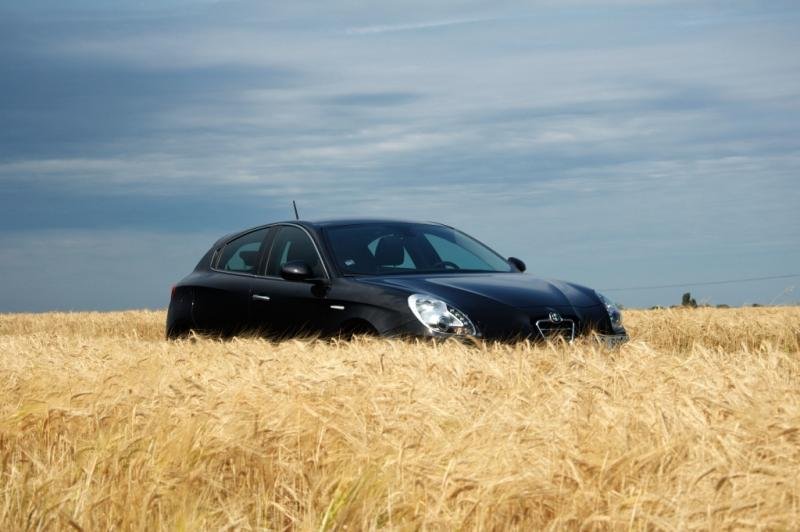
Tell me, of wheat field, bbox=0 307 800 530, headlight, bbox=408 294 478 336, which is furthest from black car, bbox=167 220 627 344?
wheat field, bbox=0 307 800 530

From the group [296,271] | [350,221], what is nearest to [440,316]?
[296,271]

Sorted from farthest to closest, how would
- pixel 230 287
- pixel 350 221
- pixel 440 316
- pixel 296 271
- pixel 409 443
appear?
pixel 230 287
pixel 350 221
pixel 296 271
pixel 440 316
pixel 409 443

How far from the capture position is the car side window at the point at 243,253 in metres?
9.33

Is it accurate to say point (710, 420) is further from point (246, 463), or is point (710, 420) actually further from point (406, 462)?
point (246, 463)

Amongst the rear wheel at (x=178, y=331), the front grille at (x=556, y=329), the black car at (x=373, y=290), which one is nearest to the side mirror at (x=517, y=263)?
the black car at (x=373, y=290)

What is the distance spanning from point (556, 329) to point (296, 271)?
2147mm

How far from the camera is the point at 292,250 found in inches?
351

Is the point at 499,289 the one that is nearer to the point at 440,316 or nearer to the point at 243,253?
the point at 440,316

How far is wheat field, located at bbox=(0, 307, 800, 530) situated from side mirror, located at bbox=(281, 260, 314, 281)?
177 centimetres

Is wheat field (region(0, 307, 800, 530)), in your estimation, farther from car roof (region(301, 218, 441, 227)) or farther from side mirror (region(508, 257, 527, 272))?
side mirror (region(508, 257, 527, 272))

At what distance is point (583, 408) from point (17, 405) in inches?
127

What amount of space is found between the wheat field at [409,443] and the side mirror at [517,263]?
3.45m

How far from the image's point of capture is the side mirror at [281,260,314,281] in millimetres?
8070

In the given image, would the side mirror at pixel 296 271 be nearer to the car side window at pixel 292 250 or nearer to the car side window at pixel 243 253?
the car side window at pixel 292 250
